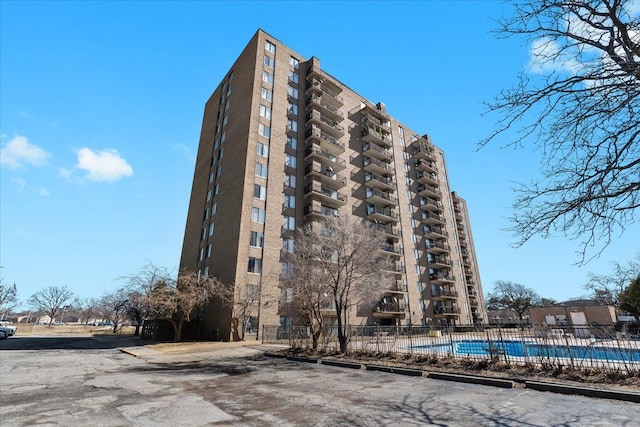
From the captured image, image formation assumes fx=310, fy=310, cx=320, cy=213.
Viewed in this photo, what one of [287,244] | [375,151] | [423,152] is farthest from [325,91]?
[287,244]

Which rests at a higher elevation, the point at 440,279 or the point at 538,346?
the point at 440,279

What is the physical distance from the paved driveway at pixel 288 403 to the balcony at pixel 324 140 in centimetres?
3378

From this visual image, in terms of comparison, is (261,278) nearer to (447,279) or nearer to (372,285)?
(372,285)

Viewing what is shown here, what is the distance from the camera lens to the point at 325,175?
41.8 metres

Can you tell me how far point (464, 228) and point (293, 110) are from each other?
53972 mm

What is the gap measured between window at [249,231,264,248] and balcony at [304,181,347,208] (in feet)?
28.2

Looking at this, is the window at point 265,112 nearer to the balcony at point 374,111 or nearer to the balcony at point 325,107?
the balcony at point 325,107

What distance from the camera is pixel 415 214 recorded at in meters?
54.8

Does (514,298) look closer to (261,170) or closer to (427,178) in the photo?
(427,178)

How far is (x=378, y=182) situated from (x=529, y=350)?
124ft

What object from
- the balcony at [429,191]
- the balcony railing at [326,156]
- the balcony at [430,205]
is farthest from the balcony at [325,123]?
the balcony at [430,205]

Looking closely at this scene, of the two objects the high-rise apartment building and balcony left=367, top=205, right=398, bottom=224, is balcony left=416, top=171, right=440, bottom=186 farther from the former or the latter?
balcony left=367, top=205, right=398, bottom=224

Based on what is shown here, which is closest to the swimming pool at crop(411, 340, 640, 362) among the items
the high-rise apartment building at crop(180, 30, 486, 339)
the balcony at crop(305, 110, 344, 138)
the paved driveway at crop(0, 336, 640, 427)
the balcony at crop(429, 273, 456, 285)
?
the paved driveway at crop(0, 336, 640, 427)

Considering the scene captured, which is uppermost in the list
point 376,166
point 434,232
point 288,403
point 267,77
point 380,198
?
point 267,77
